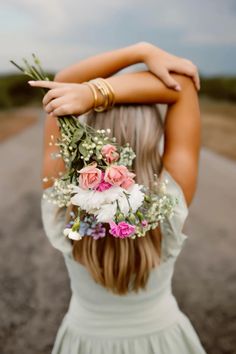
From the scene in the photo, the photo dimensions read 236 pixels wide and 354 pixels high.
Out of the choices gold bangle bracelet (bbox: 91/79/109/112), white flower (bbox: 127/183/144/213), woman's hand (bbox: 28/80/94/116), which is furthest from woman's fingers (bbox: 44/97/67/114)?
white flower (bbox: 127/183/144/213)

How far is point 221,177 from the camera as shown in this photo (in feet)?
17.7

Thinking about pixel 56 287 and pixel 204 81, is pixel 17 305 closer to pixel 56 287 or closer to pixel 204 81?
pixel 56 287

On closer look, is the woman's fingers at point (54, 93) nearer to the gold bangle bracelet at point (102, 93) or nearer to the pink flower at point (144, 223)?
the gold bangle bracelet at point (102, 93)

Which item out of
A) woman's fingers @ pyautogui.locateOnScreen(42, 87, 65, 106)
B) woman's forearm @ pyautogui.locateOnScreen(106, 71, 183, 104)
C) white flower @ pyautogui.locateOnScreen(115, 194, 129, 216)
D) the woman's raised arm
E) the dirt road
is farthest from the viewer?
the dirt road

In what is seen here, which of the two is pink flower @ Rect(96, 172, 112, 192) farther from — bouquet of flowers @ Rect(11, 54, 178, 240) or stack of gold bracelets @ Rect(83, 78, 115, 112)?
stack of gold bracelets @ Rect(83, 78, 115, 112)

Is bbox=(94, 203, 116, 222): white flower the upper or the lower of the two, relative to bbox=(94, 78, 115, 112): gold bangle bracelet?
lower

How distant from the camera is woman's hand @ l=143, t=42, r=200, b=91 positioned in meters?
1.49

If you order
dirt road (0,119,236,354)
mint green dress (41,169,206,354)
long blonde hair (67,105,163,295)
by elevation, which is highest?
long blonde hair (67,105,163,295)

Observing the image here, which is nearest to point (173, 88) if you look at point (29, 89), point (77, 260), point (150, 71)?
point (150, 71)

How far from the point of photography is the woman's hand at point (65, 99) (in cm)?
131

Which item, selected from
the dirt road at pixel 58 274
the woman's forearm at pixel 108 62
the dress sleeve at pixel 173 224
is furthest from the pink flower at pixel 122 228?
the dirt road at pixel 58 274

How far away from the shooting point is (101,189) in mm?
1242

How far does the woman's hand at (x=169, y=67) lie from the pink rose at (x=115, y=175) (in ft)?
1.11

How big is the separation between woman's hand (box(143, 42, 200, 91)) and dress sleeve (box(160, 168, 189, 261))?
21 cm
